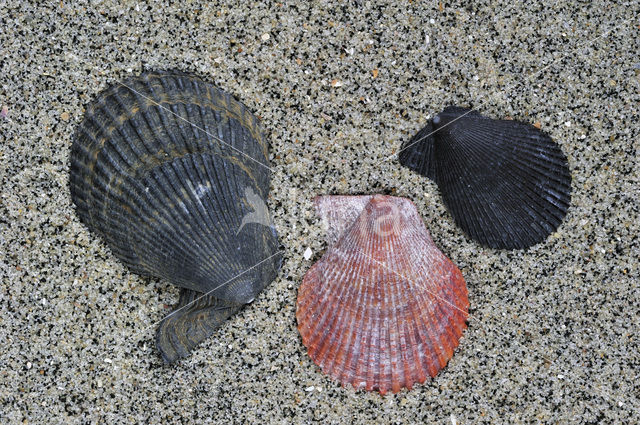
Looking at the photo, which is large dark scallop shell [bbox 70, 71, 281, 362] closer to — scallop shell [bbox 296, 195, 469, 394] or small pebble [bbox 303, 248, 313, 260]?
small pebble [bbox 303, 248, 313, 260]

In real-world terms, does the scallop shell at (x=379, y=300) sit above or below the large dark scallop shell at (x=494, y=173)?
below

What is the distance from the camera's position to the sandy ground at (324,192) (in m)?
1.74

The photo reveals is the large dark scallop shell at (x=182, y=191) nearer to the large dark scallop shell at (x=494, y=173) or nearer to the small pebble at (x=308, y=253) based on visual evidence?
the small pebble at (x=308, y=253)

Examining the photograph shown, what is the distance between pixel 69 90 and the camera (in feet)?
5.70

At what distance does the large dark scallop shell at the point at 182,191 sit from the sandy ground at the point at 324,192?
8cm

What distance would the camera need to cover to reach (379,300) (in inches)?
66.4

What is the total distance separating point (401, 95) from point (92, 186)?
1015mm

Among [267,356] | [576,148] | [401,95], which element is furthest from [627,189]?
[267,356]

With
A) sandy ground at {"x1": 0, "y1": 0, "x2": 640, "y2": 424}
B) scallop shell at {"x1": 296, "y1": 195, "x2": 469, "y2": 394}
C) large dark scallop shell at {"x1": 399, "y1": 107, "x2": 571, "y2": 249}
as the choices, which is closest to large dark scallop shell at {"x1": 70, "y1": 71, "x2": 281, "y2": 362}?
sandy ground at {"x1": 0, "y1": 0, "x2": 640, "y2": 424}

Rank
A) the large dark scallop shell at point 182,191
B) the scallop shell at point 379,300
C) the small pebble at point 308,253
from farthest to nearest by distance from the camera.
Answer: the small pebble at point 308,253
the scallop shell at point 379,300
the large dark scallop shell at point 182,191

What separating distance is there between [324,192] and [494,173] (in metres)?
0.54

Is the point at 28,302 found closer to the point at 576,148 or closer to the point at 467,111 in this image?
the point at 467,111

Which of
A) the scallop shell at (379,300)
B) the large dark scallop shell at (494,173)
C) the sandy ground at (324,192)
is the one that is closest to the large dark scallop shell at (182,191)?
the sandy ground at (324,192)

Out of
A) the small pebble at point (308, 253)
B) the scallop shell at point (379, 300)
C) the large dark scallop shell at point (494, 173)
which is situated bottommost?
the scallop shell at point (379, 300)
